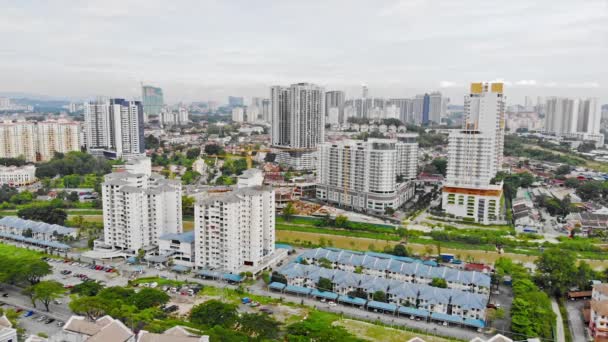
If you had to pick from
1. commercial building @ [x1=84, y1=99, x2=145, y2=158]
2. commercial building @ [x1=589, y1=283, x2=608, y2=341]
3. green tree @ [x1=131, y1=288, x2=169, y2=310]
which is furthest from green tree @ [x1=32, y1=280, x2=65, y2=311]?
commercial building @ [x1=84, y1=99, x2=145, y2=158]

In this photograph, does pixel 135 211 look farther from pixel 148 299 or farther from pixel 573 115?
pixel 573 115

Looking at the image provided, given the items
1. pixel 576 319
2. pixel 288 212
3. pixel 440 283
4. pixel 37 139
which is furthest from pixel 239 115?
pixel 576 319

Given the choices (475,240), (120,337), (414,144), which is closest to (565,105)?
(414,144)

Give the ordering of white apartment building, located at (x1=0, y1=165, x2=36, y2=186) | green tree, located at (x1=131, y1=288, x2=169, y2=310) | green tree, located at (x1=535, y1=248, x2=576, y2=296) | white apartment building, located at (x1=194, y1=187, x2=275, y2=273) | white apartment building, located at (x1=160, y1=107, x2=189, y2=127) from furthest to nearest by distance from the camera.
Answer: white apartment building, located at (x1=160, y1=107, x2=189, y2=127) < white apartment building, located at (x1=0, y1=165, x2=36, y2=186) < white apartment building, located at (x1=194, y1=187, x2=275, y2=273) < green tree, located at (x1=535, y1=248, x2=576, y2=296) < green tree, located at (x1=131, y1=288, x2=169, y2=310)

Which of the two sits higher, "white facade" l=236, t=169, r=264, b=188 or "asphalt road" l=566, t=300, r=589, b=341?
"white facade" l=236, t=169, r=264, b=188

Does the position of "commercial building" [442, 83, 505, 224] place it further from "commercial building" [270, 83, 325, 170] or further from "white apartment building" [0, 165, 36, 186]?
"white apartment building" [0, 165, 36, 186]

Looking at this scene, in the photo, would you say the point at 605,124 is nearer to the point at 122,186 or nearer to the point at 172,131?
the point at 172,131
